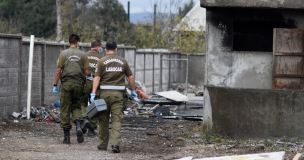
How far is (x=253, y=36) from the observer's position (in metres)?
9.54

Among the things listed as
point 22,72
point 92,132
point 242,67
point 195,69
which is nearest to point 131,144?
point 92,132

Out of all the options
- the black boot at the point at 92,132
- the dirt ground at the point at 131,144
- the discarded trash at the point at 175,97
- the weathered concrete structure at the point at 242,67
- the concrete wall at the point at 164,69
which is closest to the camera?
the dirt ground at the point at 131,144

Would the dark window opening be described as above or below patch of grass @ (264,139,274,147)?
above

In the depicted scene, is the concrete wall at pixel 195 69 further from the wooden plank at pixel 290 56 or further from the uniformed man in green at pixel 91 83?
the wooden plank at pixel 290 56

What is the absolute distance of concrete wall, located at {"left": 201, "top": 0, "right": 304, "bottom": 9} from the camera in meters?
7.00

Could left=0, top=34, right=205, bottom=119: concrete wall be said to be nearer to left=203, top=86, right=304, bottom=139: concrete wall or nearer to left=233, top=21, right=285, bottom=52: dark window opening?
left=203, top=86, right=304, bottom=139: concrete wall

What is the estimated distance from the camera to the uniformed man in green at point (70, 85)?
271 inches

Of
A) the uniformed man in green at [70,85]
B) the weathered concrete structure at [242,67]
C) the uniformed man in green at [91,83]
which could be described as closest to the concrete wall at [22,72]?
the uniformed man in green at [91,83]

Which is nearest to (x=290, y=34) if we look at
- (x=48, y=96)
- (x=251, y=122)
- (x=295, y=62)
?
(x=295, y=62)

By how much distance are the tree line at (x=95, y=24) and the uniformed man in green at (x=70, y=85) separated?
1668cm

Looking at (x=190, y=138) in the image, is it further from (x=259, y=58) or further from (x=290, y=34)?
(x=290, y=34)

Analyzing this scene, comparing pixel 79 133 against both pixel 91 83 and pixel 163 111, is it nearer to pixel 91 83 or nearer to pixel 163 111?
pixel 91 83

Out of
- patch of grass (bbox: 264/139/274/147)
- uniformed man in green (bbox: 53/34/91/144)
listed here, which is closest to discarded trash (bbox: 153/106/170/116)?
uniformed man in green (bbox: 53/34/91/144)

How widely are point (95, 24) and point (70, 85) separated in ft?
107
